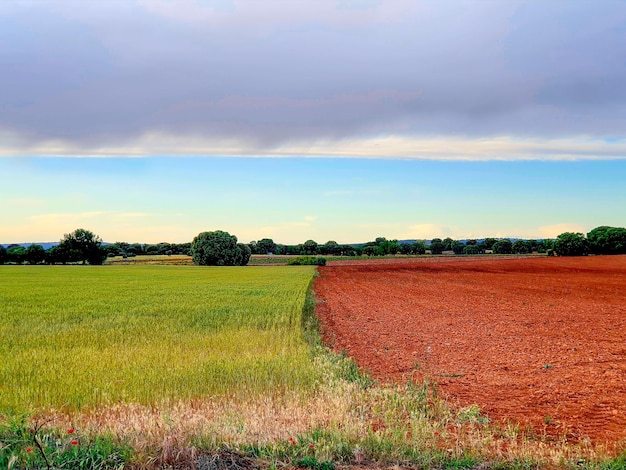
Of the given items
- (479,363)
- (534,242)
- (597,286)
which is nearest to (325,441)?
(479,363)

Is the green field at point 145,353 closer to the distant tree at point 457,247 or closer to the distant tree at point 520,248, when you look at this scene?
the distant tree at point 520,248

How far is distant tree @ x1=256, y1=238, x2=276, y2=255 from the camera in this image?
16388cm

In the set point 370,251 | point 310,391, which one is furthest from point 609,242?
point 310,391

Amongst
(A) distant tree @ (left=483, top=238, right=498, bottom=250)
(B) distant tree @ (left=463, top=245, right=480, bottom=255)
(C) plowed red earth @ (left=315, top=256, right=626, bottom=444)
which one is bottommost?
(C) plowed red earth @ (left=315, top=256, right=626, bottom=444)

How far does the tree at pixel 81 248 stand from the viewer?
132m

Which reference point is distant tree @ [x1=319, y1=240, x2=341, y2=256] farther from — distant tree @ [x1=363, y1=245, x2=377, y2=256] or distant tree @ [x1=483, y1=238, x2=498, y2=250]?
distant tree @ [x1=483, y1=238, x2=498, y2=250]

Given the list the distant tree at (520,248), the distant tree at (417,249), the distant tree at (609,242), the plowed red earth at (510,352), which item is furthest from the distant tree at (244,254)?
the plowed red earth at (510,352)

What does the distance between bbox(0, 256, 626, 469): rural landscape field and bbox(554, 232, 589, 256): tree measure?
4046 inches

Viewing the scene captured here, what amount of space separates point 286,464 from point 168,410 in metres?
2.75

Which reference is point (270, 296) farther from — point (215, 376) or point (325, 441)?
point (325, 441)

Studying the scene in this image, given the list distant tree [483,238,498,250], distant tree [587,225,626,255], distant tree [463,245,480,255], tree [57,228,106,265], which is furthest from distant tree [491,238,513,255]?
tree [57,228,106,265]

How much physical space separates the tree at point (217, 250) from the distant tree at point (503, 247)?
70697 millimetres

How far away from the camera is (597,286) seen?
4225 centimetres

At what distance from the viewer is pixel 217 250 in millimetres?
122688
